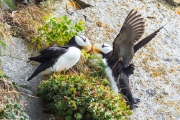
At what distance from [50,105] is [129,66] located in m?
1.12

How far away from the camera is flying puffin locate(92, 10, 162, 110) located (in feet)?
16.0

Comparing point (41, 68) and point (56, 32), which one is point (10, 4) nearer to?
point (56, 32)

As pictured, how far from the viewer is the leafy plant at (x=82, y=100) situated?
4.21 m

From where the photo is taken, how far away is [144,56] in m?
5.67

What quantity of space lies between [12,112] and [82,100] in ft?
2.02

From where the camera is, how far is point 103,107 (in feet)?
13.9

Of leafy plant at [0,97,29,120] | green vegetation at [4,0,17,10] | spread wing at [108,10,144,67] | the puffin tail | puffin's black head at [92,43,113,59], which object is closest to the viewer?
leafy plant at [0,97,29,120]

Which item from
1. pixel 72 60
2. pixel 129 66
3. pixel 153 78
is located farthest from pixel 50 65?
pixel 153 78

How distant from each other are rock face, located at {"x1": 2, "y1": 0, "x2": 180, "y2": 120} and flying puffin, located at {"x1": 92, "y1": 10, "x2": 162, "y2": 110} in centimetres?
25

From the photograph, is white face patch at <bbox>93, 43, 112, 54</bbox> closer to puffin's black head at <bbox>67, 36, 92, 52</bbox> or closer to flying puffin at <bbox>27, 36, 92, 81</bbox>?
puffin's black head at <bbox>67, 36, 92, 52</bbox>

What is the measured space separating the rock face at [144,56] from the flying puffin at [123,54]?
0.25 metres

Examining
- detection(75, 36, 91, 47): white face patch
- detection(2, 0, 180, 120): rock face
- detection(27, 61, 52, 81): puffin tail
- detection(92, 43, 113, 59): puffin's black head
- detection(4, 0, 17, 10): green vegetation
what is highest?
detection(4, 0, 17, 10): green vegetation

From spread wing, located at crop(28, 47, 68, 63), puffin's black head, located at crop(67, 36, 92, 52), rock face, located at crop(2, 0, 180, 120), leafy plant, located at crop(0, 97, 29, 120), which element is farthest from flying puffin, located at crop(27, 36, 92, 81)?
leafy plant, located at crop(0, 97, 29, 120)

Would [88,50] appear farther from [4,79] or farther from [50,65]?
[4,79]
